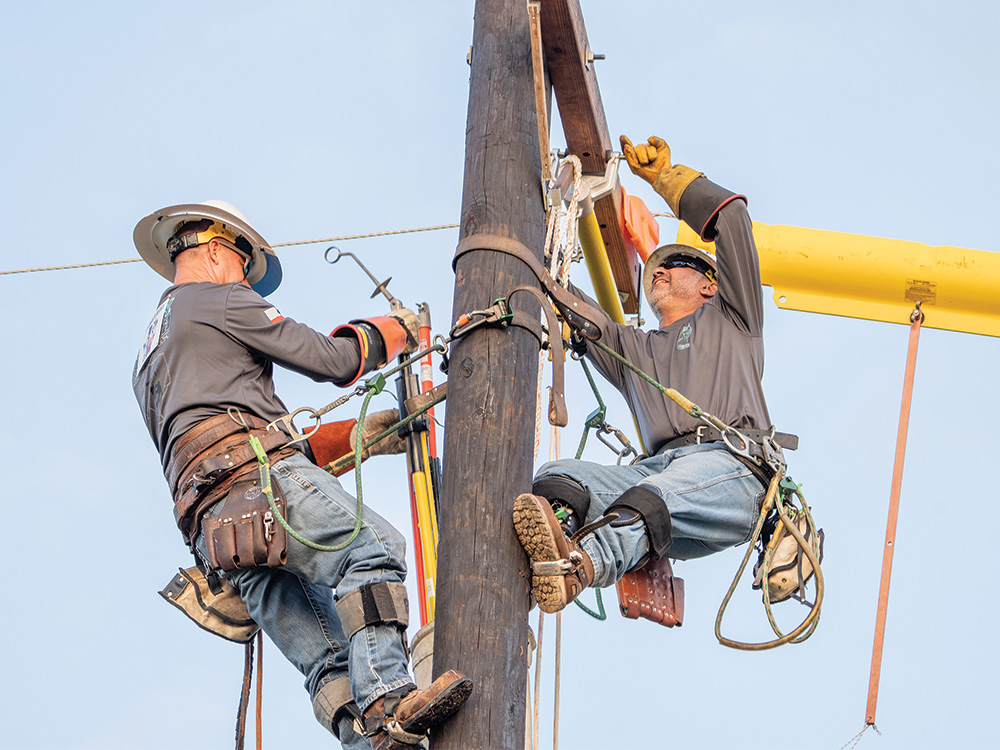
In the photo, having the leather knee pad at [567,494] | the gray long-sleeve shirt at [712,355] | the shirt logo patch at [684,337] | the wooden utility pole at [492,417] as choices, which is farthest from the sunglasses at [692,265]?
the leather knee pad at [567,494]

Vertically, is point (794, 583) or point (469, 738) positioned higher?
point (794, 583)

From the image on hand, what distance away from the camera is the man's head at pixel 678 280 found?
5641mm

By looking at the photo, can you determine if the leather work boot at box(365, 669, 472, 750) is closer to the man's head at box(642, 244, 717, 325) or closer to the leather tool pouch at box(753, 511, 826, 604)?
the leather tool pouch at box(753, 511, 826, 604)

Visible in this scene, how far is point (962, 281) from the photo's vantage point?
6184 millimetres

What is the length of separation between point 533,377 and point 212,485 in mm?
1116

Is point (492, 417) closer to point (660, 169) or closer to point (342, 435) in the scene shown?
point (342, 435)

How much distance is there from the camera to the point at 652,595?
468 cm

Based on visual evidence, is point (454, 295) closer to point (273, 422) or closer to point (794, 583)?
point (273, 422)

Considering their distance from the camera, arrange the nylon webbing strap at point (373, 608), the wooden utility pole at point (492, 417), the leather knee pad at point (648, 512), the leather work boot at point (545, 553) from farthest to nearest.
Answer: the leather knee pad at point (648, 512)
the nylon webbing strap at point (373, 608)
the leather work boot at point (545, 553)
the wooden utility pole at point (492, 417)

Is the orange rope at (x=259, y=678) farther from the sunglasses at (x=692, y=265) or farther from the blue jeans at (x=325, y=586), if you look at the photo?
the sunglasses at (x=692, y=265)

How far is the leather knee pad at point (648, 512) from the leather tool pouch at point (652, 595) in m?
0.39

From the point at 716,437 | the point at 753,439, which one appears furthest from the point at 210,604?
the point at 753,439

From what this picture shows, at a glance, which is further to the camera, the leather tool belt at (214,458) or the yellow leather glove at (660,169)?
the yellow leather glove at (660,169)

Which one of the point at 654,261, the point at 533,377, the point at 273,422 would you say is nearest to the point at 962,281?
the point at 654,261
